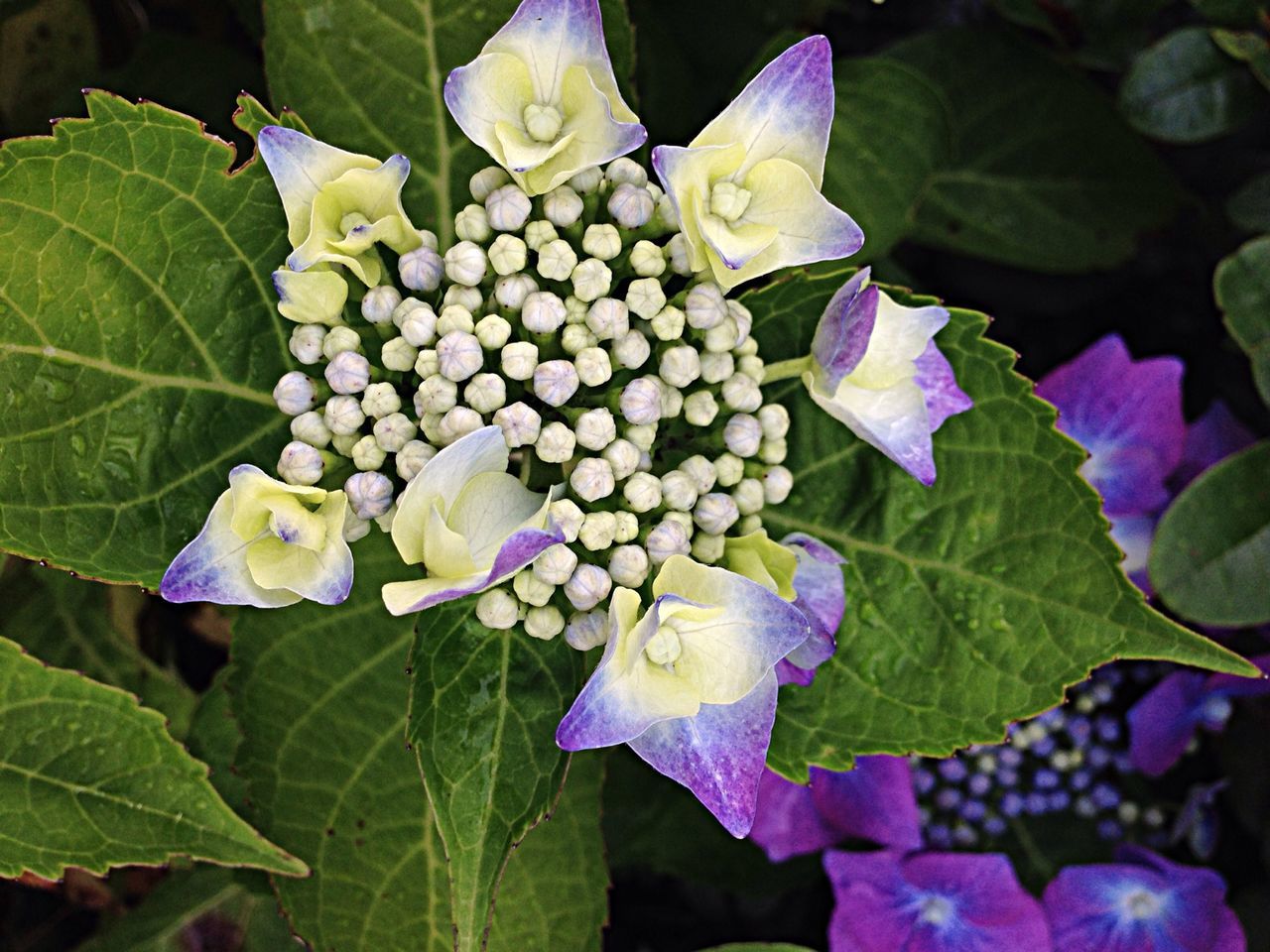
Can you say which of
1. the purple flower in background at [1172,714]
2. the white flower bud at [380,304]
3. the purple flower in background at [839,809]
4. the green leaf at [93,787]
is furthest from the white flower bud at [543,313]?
the purple flower in background at [1172,714]

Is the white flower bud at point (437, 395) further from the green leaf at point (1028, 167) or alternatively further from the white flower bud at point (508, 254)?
the green leaf at point (1028, 167)

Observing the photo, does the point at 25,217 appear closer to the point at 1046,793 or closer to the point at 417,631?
the point at 417,631

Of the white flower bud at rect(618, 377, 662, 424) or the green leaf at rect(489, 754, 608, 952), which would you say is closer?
the white flower bud at rect(618, 377, 662, 424)

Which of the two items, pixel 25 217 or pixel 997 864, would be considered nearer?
pixel 25 217

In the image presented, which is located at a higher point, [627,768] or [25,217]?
[25,217]

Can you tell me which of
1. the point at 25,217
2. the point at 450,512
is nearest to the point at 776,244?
the point at 450,512

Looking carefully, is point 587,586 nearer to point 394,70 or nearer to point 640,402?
point 640,402

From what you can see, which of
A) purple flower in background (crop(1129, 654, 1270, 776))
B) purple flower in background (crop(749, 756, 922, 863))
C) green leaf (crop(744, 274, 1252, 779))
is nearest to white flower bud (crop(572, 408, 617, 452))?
green leaf (crop(744, 274, 1252, 779))

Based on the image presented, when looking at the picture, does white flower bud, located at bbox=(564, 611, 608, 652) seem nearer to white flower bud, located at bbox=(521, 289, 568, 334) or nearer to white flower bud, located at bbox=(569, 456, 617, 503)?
white flower bud, located at bbox=(569, 456, 617, 503)
